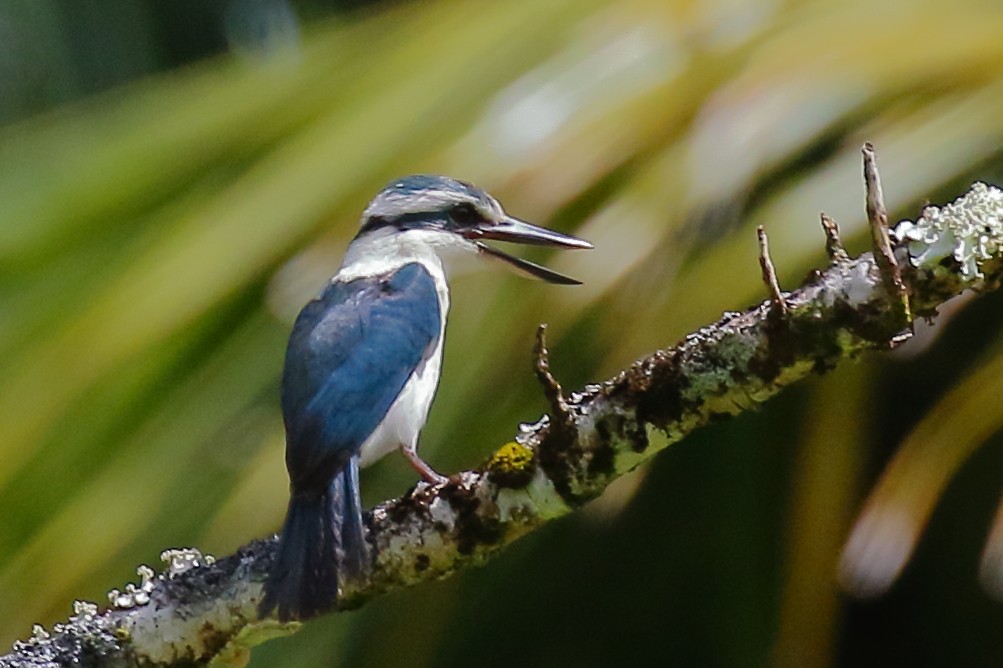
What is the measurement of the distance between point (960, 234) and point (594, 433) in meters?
0.55

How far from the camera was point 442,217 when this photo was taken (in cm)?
360

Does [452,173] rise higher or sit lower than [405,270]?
higher

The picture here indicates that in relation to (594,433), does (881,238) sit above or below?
above

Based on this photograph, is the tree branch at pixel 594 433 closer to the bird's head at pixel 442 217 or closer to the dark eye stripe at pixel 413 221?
the bird's head at pixel 442 217

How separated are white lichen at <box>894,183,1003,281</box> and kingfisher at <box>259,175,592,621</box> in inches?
30.7

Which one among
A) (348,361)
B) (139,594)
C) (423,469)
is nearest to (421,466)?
(423,469)

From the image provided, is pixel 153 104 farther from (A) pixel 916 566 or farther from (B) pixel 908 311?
(B) pixel 908 311

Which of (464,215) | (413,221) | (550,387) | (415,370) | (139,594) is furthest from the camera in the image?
(413,221)

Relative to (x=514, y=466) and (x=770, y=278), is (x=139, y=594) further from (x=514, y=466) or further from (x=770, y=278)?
(x=770, y=278)

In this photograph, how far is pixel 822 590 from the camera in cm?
310

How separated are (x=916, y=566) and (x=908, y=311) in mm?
1840

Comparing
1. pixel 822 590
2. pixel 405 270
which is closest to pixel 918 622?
pixel 822 590

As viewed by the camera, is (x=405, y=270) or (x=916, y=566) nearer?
(x=405, y=270)

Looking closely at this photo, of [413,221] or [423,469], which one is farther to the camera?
[413,221]
